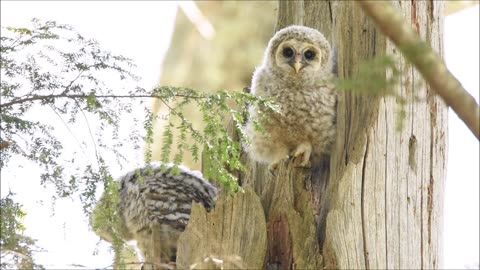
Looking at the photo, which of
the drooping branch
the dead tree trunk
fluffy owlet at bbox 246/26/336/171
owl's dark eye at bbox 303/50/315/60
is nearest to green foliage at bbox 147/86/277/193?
the dead tree trunk

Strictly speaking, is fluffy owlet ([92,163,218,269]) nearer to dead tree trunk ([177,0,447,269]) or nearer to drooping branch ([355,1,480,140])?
dead tree trunk ([177,0,447,269])

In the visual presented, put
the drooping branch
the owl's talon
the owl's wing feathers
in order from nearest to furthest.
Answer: the drooping branch, the owl's talon, the owl's wing feathers

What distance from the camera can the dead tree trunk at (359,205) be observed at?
3.47 m

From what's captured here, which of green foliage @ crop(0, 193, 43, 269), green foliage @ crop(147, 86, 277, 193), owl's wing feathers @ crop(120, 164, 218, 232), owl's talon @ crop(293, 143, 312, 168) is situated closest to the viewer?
green foliage @ crop(0, 193, 43, 269)

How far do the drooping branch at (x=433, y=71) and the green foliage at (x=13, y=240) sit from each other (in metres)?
1.65

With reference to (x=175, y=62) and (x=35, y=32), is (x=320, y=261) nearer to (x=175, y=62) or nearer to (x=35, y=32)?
(x=35, y=32)

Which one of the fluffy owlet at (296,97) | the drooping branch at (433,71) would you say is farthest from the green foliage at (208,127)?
the drooping branch at (433,71)

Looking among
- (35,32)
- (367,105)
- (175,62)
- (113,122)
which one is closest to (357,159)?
(367,105)

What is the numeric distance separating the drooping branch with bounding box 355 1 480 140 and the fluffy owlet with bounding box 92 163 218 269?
281 centimetres

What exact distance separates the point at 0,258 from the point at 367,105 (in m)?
1.66

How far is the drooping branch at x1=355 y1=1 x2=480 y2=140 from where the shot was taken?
1.64 m

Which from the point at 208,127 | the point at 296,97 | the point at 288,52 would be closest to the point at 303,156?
the point at 296,97

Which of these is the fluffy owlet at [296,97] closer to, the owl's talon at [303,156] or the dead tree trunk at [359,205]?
the owl's talon at [303,156]

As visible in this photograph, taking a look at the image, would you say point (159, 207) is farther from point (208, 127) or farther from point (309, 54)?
point (208, 127)
